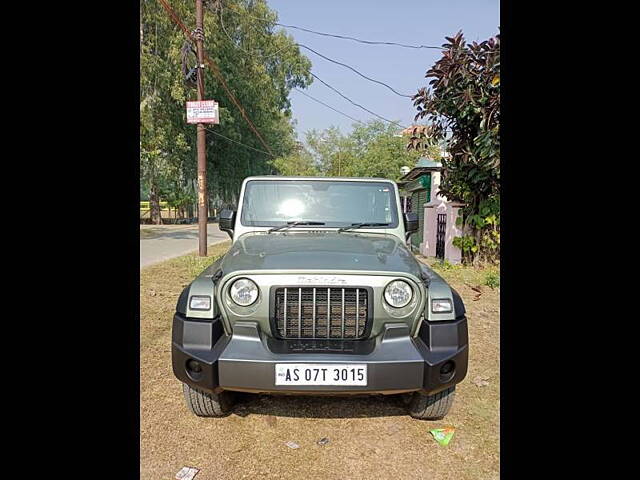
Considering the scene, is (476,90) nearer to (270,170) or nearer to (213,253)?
(213,253)

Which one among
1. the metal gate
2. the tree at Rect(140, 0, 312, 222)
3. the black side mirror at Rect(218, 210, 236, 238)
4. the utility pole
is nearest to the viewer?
the black side mirror at Rect(218, 210, 236, 238)

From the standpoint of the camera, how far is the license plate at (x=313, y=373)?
230cm

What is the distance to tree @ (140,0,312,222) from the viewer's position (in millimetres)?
17703

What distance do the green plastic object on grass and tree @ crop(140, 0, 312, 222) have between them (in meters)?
12.0

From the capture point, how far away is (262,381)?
7.55 ft

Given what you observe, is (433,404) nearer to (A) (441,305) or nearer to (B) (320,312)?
(A) (441,305)

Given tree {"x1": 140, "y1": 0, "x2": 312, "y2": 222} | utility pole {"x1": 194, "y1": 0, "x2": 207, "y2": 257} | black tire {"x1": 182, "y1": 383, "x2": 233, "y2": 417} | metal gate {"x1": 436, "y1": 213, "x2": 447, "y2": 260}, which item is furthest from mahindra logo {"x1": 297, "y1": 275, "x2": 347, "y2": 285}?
tree {"x1": 140, "y1": 0, "x2": 312, "y2": 222}

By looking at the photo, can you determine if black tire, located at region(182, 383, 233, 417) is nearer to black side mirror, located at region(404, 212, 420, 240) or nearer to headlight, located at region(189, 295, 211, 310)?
headlight, located at region(189, 295, 211, 310)

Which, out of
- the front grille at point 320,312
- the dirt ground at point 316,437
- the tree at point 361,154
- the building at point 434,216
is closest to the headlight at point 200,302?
the front grille at point 320,312

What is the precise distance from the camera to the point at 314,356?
7.70 feet

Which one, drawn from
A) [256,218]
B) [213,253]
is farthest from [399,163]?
[256,218]

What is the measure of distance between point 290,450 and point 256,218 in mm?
2002

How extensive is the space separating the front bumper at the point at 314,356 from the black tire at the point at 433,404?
0.92ft

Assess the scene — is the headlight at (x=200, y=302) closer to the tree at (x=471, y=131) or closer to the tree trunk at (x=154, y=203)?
the tree at (x=471, y=131)
